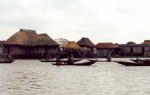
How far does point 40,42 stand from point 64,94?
48134 millimetres

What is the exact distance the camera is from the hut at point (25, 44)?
62.5 metres

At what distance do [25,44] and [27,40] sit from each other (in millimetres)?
1143

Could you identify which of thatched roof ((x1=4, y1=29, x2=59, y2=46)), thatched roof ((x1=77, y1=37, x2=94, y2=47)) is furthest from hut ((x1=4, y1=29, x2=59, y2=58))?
thatched roof ((x1=77, y1=37, x2=94, y2=47))

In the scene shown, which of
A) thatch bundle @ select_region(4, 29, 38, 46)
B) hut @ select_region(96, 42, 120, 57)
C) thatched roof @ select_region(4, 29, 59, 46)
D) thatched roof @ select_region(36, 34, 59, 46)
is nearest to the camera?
thatch bundle @ select_region(4, 29, 38, 46)

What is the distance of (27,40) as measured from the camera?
63875 millimetres

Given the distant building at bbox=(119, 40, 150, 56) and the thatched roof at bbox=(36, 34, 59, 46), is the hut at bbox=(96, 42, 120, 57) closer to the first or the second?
the distant building at bbox=(119, 40, 150, 56)

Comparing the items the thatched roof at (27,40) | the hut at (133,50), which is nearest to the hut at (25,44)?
the thatched roof at (27,40)

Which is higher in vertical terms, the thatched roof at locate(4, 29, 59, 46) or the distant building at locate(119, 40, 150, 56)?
the thatched roof at locate(4, 29, 59, 46)

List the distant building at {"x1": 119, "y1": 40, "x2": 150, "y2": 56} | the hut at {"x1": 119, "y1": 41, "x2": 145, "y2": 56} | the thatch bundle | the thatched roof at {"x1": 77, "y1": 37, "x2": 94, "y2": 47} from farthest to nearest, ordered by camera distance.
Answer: the hut at {"x1": 119, "y1": 41, "x2": 145, "y2": 56}, the distant building at {"x1": 119, "y1": 40, "x2": 150, "y2": 56}, the thatched roof at {"x1": 77, "y1": 37, "x2": 94, "y2": 47}, the thatch bundle

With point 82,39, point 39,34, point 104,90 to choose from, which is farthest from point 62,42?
point 104,90

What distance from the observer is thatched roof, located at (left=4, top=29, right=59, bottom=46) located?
204ft

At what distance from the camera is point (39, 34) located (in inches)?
2660

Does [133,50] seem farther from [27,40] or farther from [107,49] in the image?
[27,40]

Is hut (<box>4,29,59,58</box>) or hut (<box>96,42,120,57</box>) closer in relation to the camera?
hut (<box>4,29,59,58</box>)
